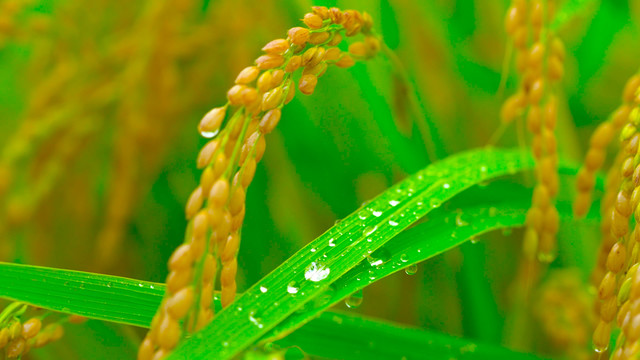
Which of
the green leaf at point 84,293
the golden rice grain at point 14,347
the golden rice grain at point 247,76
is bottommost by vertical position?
the golden rice grain at point 14,347

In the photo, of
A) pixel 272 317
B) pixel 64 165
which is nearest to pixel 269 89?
pixel 272 317

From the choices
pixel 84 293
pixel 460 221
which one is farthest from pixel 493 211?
pixel 84 293

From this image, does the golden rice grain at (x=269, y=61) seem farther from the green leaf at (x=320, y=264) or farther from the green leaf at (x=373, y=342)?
the green leaf at (x=373, y=342)

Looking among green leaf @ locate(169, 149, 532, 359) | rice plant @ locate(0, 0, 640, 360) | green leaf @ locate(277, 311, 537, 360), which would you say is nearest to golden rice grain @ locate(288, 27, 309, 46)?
rice plant @ locate(0, 0, 640, 360)

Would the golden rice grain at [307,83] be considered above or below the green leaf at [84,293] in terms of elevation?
above

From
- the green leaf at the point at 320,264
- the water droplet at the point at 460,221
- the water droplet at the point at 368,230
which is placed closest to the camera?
the green leaf at the point at 320,264

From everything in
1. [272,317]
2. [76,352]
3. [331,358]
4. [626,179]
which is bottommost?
[76,352]

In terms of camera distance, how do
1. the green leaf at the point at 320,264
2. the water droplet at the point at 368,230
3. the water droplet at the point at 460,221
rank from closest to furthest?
the green leaf at the point at 320,264 < the water droplet at the point at 368,230 < the water droplet at the point at 460,221

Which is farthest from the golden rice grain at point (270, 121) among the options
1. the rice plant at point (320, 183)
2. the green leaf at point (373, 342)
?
the green leaf at point (373, 342)

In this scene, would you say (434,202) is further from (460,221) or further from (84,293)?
(84,293)

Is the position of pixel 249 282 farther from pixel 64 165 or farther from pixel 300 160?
pixel 64 165
